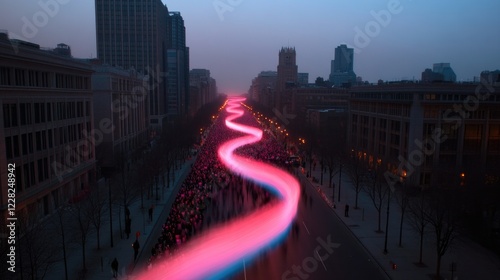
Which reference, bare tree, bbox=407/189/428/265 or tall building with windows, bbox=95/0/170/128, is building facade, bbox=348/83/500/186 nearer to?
bare tree, bbox=407/189/428/265

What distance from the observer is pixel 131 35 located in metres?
84.9

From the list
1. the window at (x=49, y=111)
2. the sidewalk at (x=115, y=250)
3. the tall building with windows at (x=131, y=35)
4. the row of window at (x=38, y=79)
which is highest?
the tall building with windows at (x=131, y=35)

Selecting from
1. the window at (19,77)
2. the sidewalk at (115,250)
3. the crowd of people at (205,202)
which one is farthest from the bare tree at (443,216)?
the window at (19,77)

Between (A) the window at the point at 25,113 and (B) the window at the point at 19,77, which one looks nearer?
(B) the window at the point at 19,77

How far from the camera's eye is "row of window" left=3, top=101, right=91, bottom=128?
67.4ft

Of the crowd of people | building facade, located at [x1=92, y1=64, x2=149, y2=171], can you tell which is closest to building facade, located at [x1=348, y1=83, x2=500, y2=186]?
the crowd of people

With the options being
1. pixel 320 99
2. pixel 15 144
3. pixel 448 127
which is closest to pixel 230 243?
pixel 15 144

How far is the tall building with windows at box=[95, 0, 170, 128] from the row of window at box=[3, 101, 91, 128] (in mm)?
53460

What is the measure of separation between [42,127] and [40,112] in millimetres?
895

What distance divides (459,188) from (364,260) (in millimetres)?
6832

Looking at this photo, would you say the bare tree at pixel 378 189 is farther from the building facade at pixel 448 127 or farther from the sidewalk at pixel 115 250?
the sidewalk at pixel 115 250

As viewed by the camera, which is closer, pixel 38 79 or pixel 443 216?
pixel 443 216

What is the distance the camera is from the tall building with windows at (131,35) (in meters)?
83.9

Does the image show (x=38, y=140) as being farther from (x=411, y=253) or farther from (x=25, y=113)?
(x=411, y=253)
